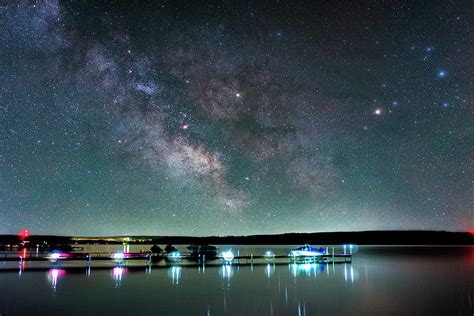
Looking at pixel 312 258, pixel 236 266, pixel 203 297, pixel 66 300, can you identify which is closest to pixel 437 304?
pixel 203 297

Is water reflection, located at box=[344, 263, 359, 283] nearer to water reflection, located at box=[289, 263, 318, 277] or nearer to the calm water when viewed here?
the calm water

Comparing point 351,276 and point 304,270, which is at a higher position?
point 304,270

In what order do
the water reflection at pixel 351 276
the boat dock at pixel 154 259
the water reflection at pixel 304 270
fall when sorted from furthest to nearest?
the boat dock at pixel 154 259, the water reflection at pixel 304 270, the water reflection at pixel 351 276

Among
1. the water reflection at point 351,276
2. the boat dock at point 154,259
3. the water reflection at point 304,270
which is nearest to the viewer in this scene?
the water reflection at point 351,276

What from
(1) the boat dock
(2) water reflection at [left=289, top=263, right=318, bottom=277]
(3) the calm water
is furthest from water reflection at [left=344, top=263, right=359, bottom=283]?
(1) the boat dock

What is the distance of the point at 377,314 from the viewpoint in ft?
70.6

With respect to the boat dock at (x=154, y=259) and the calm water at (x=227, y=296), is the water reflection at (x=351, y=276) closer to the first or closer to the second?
the calm water at (x=227, y=296)

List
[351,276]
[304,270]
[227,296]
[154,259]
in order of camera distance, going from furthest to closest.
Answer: [154,259] → [304,270] → [351,276] → [227,296]

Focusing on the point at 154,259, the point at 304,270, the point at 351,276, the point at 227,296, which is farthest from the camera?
the point at 154,259

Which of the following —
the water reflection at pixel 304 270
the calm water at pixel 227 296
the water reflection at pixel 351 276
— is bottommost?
the calm water at pixel 227 296

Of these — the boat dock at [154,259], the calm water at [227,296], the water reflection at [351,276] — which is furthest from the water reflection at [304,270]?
the calm water at [227,296]

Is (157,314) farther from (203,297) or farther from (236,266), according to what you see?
(236,266)

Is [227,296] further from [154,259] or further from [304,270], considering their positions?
[154,259]

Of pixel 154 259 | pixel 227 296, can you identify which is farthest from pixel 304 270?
pixel 154 259
